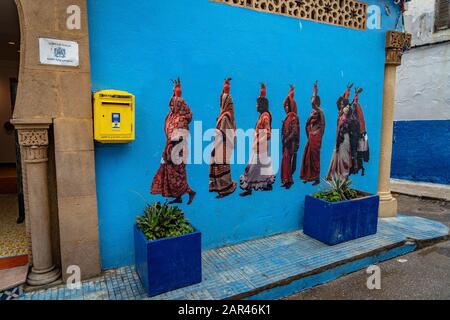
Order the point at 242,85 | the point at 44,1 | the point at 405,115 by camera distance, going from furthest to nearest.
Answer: the point at 405,115
the point at 242,85
the point at 44,1

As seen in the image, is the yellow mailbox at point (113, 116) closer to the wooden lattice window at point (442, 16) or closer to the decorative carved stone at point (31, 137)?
the decorative carved stone at point (31, 137)

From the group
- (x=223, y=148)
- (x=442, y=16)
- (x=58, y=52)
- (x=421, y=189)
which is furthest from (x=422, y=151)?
(x=58, y=52)

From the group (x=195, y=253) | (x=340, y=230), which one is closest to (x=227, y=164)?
(x=195, y=253)

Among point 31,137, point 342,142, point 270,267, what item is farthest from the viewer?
point 342,142

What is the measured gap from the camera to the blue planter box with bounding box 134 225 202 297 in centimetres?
319

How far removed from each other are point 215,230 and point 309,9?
3.86 meters

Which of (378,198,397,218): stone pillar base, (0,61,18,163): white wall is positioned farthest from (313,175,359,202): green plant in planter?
(0,61,18,163): white wall

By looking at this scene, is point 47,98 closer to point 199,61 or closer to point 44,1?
point 44,1

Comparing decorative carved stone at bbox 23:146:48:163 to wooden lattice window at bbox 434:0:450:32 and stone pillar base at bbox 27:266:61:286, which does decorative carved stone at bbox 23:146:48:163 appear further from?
wooden lattice window at bbox 434:0:450:32

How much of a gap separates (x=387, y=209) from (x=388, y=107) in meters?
2.06

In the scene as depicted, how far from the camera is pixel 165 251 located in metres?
3.25

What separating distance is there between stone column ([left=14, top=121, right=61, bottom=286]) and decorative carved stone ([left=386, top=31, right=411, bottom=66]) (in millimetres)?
5957

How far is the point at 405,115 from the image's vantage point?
9.12 meters

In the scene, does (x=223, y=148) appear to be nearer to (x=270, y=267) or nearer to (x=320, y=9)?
(x=270, y=267)
